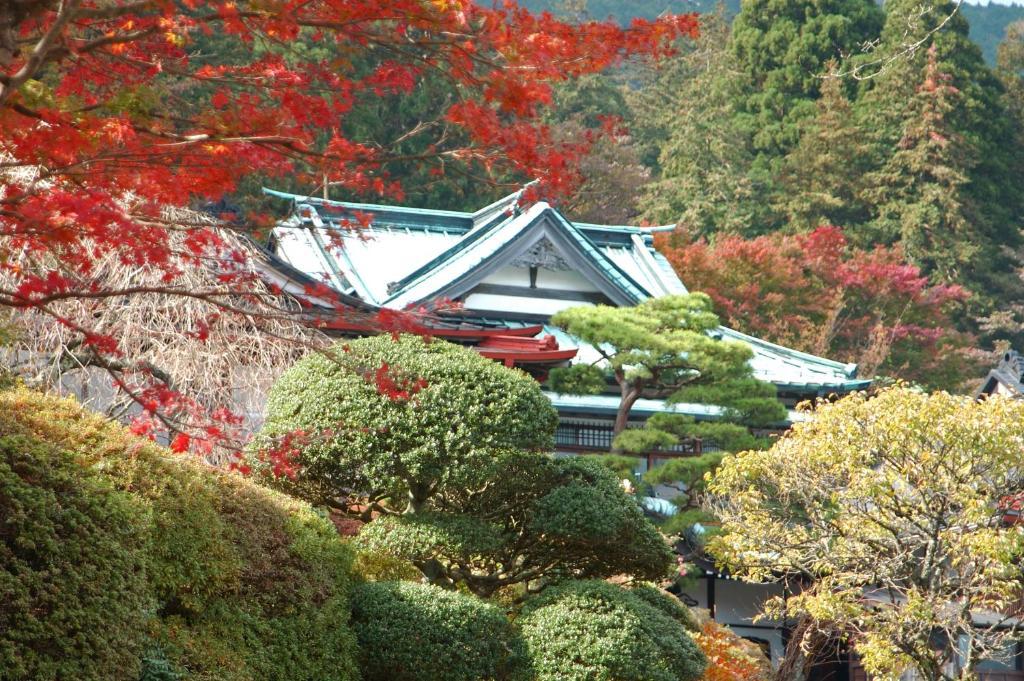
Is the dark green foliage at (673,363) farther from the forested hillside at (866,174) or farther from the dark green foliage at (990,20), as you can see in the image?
the dark green foliage at (990,20)

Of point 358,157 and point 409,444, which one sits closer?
point 358,157

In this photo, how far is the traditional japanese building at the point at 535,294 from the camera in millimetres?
17234

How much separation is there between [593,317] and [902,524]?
4.48 m

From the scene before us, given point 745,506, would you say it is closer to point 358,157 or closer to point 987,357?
point 358,157

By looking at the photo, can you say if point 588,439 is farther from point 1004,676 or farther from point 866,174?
point 866,174

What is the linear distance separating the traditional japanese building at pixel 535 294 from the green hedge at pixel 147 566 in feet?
25.7

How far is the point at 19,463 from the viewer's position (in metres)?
5.69

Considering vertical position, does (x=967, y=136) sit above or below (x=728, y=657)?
above

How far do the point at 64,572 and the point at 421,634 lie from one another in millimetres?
3332

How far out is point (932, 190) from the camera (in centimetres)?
3378

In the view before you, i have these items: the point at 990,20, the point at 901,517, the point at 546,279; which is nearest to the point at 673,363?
the point at 901,517

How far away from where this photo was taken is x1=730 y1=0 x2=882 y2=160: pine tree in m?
37.2

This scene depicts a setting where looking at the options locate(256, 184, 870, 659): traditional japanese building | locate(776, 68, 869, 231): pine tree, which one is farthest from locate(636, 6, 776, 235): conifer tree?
locate(256, 184, 870, 659): traditional japanese building

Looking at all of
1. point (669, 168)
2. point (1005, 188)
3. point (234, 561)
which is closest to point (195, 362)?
point (234, 561)
